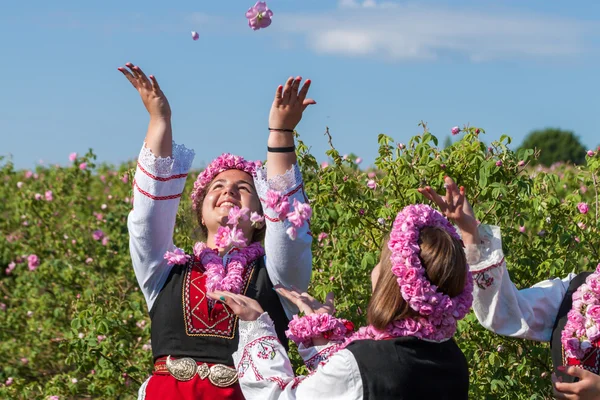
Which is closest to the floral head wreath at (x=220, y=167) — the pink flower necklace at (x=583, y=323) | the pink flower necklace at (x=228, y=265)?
the pink flower necklace at (x=228, y=265)

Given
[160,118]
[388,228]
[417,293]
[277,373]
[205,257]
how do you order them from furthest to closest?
[388,228] → [205,257] → [160,118] → [277,373] → [417,293]

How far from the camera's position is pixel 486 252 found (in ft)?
9.16

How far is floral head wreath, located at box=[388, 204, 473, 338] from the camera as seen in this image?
2.29 m

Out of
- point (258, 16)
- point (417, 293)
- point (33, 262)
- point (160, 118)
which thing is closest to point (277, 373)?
point (417, 293)

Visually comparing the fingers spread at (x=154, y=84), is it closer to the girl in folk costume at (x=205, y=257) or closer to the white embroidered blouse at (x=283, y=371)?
the girl in folk costume at (x=205, y=257)

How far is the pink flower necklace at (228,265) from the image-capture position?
9.35 ft

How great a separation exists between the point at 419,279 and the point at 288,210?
21.0 inches

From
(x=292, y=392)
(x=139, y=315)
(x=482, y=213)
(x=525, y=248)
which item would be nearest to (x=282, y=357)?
(x=292, y=392)

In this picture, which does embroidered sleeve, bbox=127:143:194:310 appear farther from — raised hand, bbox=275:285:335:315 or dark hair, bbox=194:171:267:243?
raised hand, bbox=275:285:335:315

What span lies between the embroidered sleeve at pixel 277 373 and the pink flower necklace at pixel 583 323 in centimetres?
78

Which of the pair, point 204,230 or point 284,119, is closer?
point 284,119

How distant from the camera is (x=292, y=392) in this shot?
240 cm

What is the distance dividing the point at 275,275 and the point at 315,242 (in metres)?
1.61

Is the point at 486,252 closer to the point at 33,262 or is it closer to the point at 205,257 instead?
the point at 205,257
